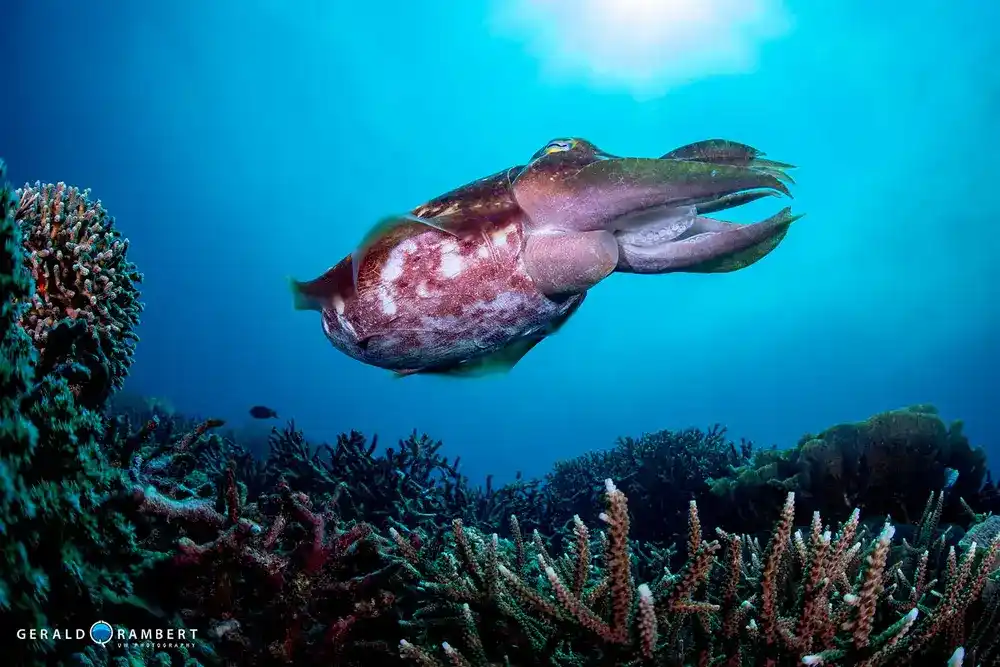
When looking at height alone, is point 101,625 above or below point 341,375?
below

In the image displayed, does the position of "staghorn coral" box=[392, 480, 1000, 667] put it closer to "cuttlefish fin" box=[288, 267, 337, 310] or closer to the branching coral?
the branching coral

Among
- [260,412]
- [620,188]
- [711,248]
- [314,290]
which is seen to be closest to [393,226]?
[314,290]

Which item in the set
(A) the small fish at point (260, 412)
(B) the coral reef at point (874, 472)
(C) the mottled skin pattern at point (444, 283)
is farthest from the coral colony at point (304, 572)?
(A) the small fish at point (260, 412)

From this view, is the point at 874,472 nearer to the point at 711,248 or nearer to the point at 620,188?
the point at 711,248

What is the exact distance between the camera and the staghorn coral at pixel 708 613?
5.36 ft

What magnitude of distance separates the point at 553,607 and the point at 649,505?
549 cm

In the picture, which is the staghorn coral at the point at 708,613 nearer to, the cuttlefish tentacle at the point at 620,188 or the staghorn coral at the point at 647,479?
the cuttlefish tentacle at the point at 620,188

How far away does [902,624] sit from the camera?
1642 mm

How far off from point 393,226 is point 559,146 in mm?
841

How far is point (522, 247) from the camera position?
7.37 ft

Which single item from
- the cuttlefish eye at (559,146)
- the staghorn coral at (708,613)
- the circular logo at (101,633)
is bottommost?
the staghorn coral at (708,613)

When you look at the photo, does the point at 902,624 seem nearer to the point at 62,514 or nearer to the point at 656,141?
the point at 62,514

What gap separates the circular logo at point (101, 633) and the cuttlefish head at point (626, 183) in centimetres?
255

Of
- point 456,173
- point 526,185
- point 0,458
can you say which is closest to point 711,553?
point 526,185
